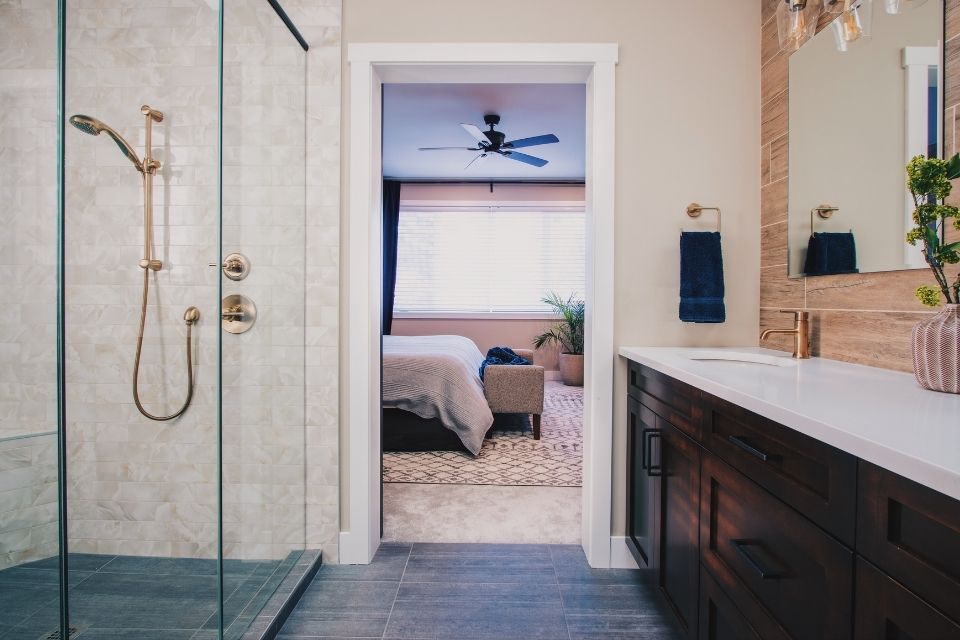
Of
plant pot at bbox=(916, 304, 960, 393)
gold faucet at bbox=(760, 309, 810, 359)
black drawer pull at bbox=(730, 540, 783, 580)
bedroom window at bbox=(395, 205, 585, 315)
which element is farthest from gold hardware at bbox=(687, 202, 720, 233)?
bedroom window at bbox=(395, 205, 585, 315)

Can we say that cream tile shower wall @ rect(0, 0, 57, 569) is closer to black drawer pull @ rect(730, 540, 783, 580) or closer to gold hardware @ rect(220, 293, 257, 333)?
gold hardware @ rect(220, 293, 257, 333)

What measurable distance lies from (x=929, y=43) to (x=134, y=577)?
7.93 ft

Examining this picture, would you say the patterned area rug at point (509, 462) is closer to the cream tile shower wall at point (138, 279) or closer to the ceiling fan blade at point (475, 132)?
the cream tile shower wall at point (138, 279)

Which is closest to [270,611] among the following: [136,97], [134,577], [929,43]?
[134,577]

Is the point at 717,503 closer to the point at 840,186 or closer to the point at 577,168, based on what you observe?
the point at 840,186

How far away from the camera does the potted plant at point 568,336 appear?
6234 millimetres

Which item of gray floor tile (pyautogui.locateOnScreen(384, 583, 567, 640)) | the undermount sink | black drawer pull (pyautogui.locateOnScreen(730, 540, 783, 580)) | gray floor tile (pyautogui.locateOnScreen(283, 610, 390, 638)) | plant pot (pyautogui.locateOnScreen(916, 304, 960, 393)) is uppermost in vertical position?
plant pot (pyautogui.locateOnScreen(916, 304, 960, 393))

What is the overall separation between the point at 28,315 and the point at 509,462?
283cm

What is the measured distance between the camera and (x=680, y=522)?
1485mm

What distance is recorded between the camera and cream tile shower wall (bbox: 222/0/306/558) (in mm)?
1516

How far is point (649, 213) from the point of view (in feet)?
6.86

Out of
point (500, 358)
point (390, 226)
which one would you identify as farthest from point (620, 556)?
point (390, 226)

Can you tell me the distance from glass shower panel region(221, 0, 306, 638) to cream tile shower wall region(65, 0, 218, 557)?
0.30 ft

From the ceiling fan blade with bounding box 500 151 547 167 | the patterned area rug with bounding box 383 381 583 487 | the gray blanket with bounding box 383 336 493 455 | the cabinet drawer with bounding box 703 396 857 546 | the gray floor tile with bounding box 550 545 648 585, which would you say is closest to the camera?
the cabinet drawer with bounding box 703 396 857 546
